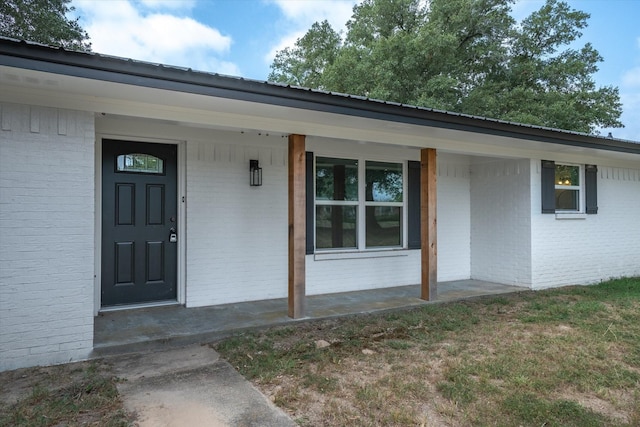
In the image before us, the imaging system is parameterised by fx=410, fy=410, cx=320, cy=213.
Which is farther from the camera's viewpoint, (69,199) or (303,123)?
(303,123)

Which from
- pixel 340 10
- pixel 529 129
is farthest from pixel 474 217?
pixel 340 10

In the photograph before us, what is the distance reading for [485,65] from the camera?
1568 cm

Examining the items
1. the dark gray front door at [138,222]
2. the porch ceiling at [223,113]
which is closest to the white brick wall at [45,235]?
the porch ceiling at [223,113]

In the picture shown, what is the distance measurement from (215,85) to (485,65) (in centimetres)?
1489

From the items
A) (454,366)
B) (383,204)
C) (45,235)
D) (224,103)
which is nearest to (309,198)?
(383,204)

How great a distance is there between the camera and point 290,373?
10.8 ft

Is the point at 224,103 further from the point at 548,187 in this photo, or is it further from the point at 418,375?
the point at 548,187

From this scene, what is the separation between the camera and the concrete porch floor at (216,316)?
154 inches

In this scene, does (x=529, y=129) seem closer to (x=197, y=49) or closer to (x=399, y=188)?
(x=399, y=188)

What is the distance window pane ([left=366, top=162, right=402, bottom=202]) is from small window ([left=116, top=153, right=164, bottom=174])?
10.4ft

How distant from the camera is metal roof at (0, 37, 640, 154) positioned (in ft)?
9.22

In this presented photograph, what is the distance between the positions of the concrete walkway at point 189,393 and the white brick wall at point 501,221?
17.8ft

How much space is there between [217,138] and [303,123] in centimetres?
140

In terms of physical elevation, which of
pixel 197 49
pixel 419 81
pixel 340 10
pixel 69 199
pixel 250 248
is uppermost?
pixel 340 10
